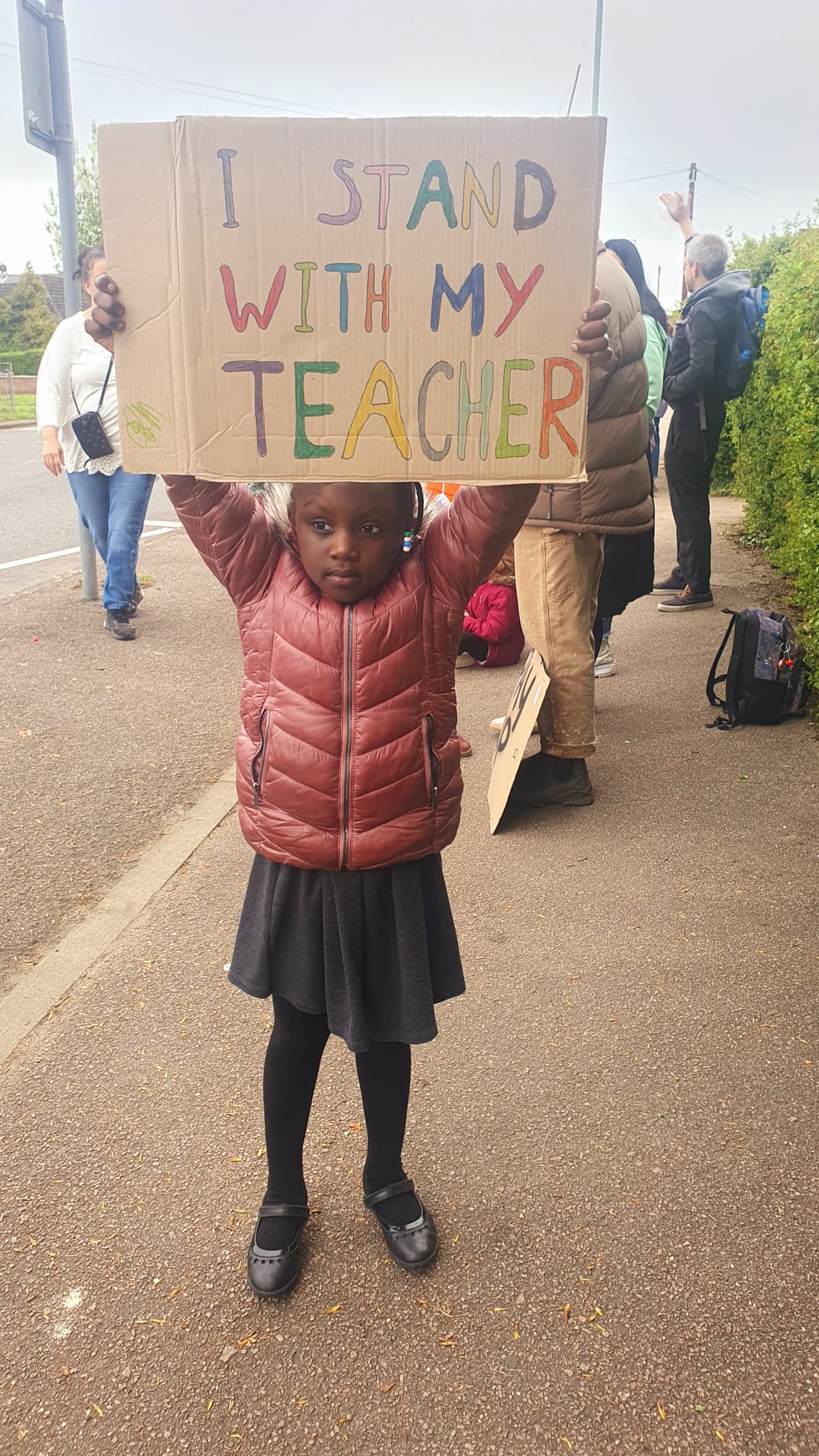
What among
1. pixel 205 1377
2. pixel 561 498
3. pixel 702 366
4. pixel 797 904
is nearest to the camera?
pixel 205 1377

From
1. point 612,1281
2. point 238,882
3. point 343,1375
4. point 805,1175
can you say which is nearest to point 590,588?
point 238,882

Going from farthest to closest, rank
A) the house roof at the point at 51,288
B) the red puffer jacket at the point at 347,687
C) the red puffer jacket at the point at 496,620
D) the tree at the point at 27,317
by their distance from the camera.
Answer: the house roof at the point at 51,288
the tree at the point at 27,317
the red puffer jacket at the point at 496,620
the red puffer jacket at the point at 347,687

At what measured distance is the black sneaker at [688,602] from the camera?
7.46m

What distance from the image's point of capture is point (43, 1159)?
2.52m

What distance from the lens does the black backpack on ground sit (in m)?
5.18

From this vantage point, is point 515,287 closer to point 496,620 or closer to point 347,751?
point 347,751

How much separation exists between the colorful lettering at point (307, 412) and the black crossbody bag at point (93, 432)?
507 cm

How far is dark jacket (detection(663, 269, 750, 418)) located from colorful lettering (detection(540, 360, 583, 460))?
547 centimetres

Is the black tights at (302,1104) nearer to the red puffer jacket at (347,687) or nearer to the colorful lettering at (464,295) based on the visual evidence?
the red puffer jacket at (347,687)

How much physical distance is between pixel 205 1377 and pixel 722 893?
2.30m

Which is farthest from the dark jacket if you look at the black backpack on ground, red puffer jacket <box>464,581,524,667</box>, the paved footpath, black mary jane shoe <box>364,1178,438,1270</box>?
black mary jane shoe <box>364,1178,438,1270</box>

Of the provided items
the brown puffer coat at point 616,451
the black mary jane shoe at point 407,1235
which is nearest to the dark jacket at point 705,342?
the brown puffer coat at point 616,451

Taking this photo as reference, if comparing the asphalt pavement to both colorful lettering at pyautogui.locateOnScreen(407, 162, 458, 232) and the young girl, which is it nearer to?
the young girl

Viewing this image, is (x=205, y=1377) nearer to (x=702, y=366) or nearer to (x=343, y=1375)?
(x=343, y=1375)
